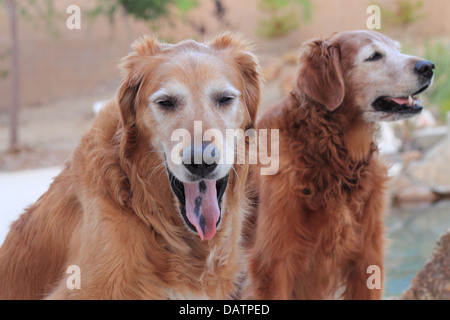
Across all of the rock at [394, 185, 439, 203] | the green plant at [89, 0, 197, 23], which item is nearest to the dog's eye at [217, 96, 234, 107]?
the rock at [394, 185, 439, 203]

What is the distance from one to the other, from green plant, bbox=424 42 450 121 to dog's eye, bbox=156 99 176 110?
25.7 feet

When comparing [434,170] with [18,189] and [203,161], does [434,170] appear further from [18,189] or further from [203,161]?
[203,161]

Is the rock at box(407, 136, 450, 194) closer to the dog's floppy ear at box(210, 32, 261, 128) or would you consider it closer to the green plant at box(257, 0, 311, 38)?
the dog's floppy ear at box(210, 32, 261, 128)

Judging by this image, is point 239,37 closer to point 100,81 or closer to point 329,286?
point 329,286

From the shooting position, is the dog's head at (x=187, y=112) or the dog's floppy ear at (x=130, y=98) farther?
the dog's floppy ear at (x=130, y=98)

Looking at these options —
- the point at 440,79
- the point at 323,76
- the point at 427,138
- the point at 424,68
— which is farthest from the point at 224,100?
the point at 440,79

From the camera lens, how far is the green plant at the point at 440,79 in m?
8.84

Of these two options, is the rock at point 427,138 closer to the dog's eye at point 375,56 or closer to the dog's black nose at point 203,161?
the dog's eye at point 375,56

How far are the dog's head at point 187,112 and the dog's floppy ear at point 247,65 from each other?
0.04 meters

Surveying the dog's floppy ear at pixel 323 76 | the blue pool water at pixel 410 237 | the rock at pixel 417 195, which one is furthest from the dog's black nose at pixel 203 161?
the rock at pixel 417 195

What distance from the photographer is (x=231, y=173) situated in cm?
205

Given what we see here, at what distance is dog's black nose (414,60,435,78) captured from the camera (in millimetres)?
2477
